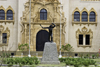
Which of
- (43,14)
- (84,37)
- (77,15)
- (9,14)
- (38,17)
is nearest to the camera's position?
(38,17)

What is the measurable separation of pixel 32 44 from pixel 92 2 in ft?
39.8

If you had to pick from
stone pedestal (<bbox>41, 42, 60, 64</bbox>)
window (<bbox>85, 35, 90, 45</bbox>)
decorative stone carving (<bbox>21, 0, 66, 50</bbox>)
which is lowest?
stone pedestal (<bbox>41, 42, 60, 64</bbox>)

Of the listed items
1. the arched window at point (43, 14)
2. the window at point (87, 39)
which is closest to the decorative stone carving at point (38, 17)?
the arched window at point (43, 14)

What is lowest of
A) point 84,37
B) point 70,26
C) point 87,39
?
point 87,39

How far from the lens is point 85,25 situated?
35.0 metres

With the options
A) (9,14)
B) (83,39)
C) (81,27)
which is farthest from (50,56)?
(9,14)

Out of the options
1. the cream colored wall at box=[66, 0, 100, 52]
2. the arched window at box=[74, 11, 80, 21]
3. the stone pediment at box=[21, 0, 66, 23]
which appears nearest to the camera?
the stone pediment at box=[21, 0, 66, 23]

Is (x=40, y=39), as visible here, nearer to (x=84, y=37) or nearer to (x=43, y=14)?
(x=43, y=14)

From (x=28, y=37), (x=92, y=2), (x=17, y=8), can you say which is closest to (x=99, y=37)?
(x=92, y=2)

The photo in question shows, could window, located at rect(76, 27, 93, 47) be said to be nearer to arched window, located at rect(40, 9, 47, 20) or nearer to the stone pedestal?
arched window, located at rect(40, 9, 47, 20)

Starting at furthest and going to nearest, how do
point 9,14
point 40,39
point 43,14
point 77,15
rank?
point 77,15 < point 9,14 < point 43,14 < point 40,39

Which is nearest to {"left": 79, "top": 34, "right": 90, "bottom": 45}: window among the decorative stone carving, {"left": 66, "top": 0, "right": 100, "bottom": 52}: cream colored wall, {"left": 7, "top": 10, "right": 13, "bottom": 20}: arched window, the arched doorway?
{"left": 66, "top": 0, "right": 100, "bottom": 52}: cream colored wall

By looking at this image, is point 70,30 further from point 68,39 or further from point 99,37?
point 99,37

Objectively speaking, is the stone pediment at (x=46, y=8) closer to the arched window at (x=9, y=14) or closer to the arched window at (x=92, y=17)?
the arched window at (x=9, y=14)
